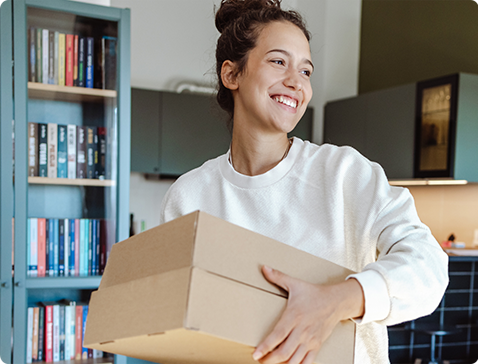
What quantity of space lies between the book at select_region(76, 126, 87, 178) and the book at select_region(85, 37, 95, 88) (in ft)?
0.69

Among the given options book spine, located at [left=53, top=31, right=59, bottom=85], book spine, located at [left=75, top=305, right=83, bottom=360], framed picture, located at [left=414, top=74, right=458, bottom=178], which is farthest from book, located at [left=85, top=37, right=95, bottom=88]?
framed picture, located at [left=414, top=74, right=458, bottom=178]

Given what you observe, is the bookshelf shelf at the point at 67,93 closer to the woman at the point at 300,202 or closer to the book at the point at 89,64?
the book at the point at 89,64

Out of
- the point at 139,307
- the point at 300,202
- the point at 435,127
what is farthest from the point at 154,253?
the point at 435,127

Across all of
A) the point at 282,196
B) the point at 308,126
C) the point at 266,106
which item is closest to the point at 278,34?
the point at 266,106

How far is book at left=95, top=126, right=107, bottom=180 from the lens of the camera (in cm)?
220

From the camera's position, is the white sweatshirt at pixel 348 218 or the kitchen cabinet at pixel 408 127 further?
the kitchen cabinet at pixel 408 127

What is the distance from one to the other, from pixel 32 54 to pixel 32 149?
409 millimetres

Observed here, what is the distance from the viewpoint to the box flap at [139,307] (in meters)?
0.56

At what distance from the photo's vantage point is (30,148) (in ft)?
6.73

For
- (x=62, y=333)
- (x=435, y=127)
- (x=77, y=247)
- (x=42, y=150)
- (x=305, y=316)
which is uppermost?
(x=435, y=127)

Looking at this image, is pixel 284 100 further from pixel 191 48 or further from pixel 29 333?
pixel 191 48

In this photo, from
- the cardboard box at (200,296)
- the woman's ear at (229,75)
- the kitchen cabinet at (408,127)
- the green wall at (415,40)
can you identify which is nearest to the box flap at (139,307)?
the cardboard box at (200,296)

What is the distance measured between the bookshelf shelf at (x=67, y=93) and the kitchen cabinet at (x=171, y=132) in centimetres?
180

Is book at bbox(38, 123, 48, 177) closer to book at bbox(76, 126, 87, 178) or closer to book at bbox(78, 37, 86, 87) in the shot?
book at bbox(76, 126, 87, 178)
